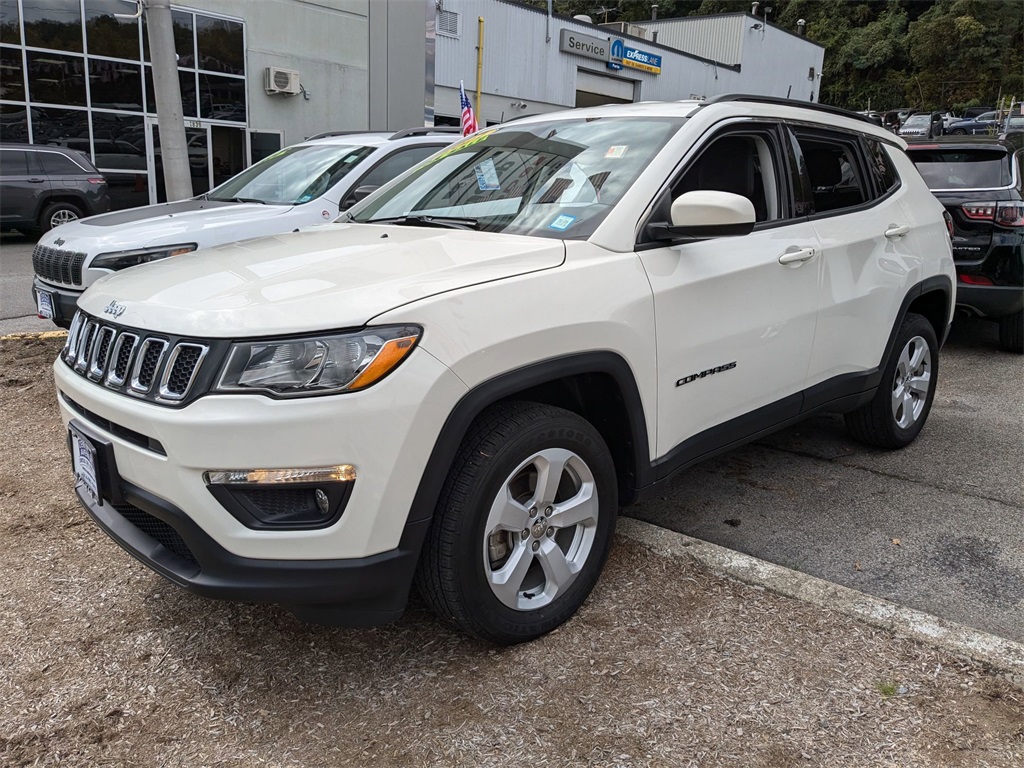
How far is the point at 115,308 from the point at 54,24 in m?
16.9

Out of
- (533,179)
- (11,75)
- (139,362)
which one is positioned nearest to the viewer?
(139,362)

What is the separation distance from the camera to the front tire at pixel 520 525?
2.36m

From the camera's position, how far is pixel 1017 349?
22.8 feet

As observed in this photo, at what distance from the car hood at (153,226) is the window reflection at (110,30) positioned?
495 inches

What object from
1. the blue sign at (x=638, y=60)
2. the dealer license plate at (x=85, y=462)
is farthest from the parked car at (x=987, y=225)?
the blue sign at (x=638, y=60)

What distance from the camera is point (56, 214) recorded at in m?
13.8

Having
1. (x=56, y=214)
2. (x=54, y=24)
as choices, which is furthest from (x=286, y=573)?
(x=54, y=24)

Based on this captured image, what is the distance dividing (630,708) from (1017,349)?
612 centimetres

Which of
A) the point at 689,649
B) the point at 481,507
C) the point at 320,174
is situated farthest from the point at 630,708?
the point at 320,174

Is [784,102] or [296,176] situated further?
[296,176]

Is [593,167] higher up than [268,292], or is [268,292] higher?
[593,167]

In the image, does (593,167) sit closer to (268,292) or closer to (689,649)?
(268,292)

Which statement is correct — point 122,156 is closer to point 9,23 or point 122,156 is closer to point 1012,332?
point 9,23

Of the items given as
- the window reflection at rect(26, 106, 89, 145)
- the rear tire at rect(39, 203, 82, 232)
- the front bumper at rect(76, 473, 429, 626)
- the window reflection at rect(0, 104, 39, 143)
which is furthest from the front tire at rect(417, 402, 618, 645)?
the window reflection at rect(26, 106, 89, 145)
